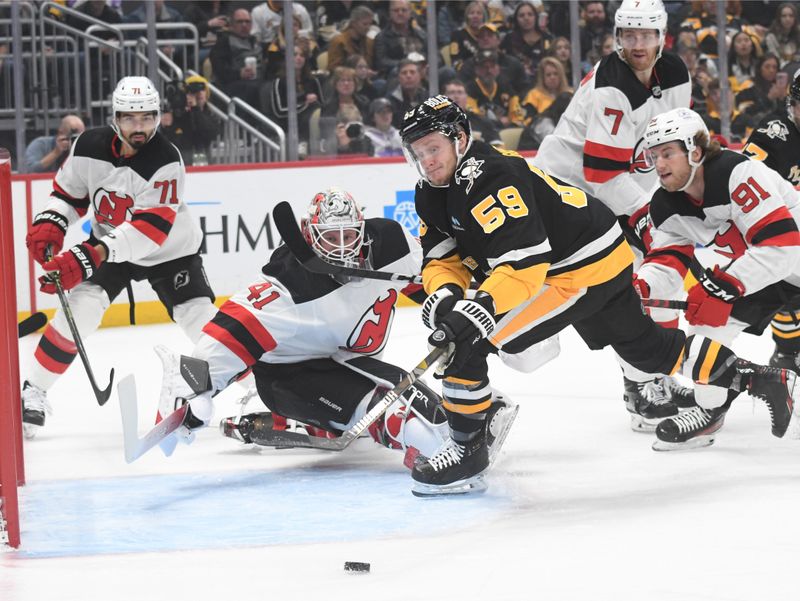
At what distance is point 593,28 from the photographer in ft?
23.9

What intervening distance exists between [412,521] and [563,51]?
185 inches

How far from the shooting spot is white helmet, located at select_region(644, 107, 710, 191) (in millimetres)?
3492

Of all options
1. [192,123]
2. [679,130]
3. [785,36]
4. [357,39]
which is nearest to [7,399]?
[679,130]

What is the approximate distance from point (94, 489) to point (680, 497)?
5.34 feet

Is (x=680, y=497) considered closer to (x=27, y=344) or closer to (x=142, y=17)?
(x=27, y=344)

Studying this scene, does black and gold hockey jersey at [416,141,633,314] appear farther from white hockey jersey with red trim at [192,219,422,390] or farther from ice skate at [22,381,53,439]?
ice skate at [22,381,53,439]

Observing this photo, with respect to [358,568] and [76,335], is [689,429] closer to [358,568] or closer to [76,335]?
[358,568]

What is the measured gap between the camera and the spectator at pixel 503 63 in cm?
714

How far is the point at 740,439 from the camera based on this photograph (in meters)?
3.82

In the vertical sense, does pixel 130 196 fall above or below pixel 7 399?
above

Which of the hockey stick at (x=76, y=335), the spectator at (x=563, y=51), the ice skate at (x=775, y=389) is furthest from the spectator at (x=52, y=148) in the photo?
the ice skate at (x=775, y=389)

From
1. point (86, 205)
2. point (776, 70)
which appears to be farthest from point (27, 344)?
point (776, 70)

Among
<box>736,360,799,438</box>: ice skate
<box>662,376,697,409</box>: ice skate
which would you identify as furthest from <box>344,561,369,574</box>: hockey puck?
<box>662,376,697,409</box>: ice skate

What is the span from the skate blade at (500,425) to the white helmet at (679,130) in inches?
33.6
